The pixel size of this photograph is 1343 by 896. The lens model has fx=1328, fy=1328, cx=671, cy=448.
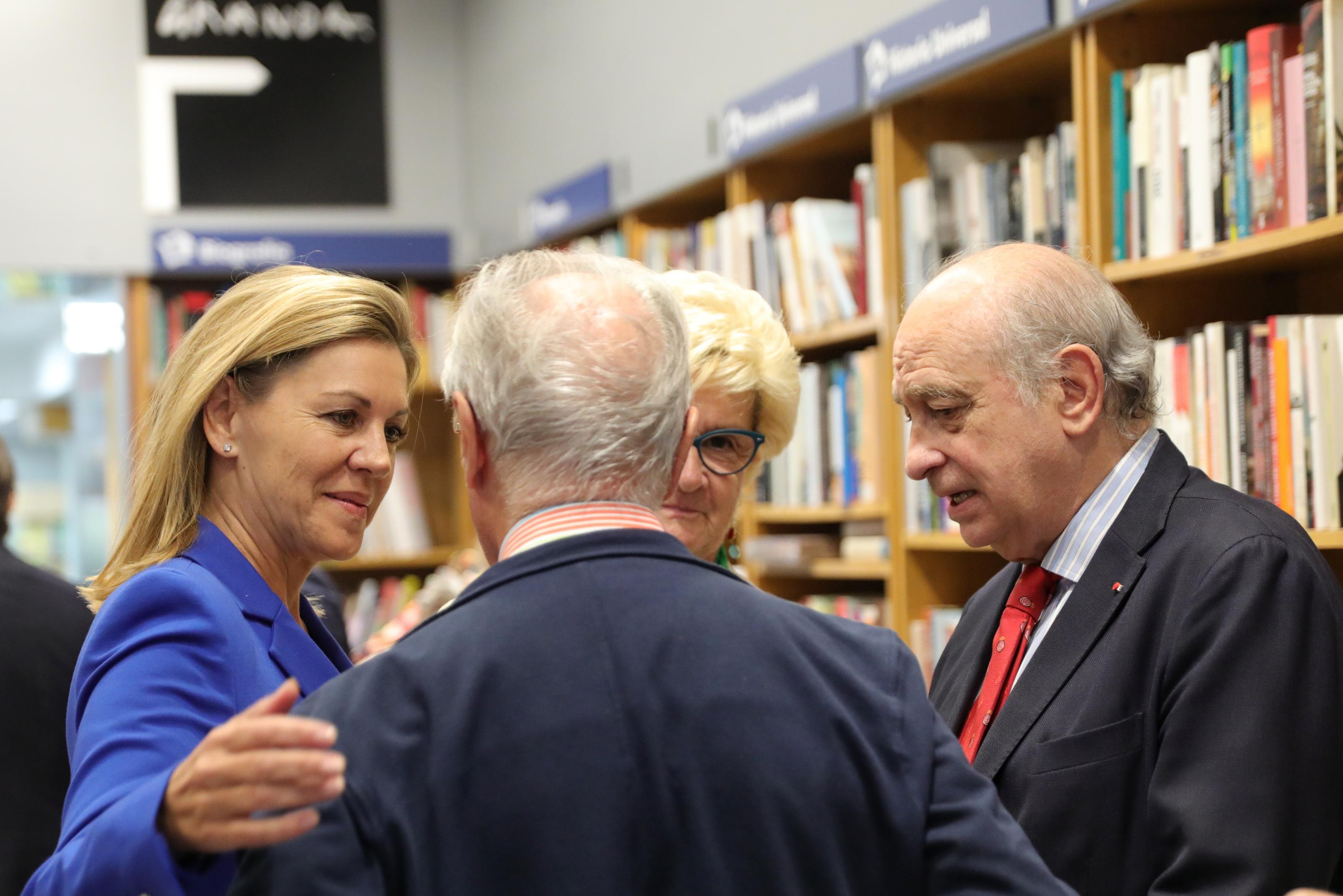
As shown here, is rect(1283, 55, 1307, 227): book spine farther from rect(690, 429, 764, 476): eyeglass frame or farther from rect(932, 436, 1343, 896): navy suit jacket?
rect(690, 429, 764, 476): eyeglass frame

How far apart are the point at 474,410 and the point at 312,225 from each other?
210 inches

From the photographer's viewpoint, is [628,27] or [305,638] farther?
[628,27]

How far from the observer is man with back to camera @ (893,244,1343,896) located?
5.31ft

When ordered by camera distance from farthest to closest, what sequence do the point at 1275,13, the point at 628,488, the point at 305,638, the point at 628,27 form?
the point at 628,27
the point at 1275,13
the point at 305,638
the point at 628,488

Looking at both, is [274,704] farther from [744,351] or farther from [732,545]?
[732,545]

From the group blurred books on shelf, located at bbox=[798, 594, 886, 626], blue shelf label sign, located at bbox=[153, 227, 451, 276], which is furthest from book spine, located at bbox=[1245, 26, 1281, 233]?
blue shelf label sign, located at bbox=[153, 227, 451, 276]

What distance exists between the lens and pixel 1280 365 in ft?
7.82

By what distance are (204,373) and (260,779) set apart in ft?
2.66

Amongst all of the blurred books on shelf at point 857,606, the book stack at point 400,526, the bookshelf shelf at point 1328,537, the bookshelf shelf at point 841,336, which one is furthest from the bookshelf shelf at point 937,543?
the book stack at point 400,526

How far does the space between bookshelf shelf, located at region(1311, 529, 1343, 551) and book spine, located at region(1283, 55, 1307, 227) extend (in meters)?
0.54

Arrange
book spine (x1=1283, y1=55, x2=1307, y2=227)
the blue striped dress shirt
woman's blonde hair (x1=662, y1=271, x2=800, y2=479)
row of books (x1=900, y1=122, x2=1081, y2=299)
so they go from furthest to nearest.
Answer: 1. row of books (x1=900, y1=122, x2=1081, y2=299)
2. book spine (x1=1283, y1=55, x2=1307, y2=227)
3. woman's blonde hair (x1=662, y1=271, x2=800, y2=479)
4. the blue striped dress shirt

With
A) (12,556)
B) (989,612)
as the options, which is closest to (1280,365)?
(989,612)

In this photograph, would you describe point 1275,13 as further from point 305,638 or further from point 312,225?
point 312,225

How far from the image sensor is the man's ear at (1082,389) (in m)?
1.93
